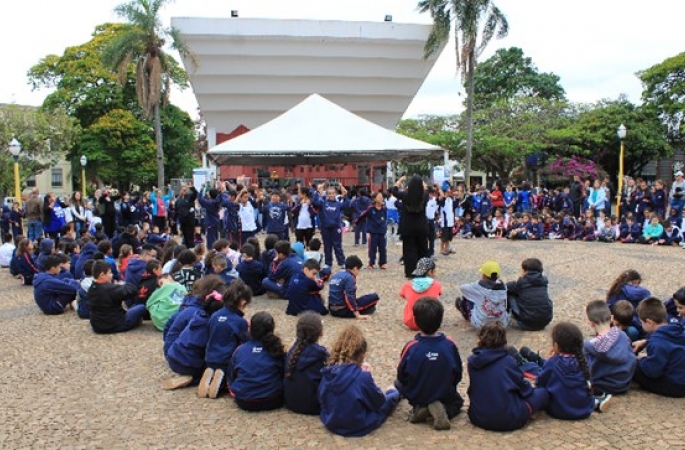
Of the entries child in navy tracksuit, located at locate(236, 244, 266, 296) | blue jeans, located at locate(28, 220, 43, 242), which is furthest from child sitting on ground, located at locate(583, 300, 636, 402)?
blue jeans, located at locate(28, 220, 43, 242)

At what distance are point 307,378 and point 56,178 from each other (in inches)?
2138

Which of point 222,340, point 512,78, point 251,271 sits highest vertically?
point 512,78

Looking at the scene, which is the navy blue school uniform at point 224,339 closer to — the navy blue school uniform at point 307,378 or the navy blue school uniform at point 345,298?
the navy blue school uniform at point 307,378

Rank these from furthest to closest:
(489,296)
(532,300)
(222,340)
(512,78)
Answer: (512,78) < (532,300) < (489,296) < (222,340)

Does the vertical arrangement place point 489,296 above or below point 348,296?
above

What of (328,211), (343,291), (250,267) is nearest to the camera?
(343,291)

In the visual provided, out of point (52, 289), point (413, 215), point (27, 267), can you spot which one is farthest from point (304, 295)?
point (27, 267)

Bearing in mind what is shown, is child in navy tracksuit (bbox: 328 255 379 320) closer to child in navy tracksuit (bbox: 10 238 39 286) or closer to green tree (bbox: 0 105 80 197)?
child in navy tracksuit (bbox: 10 238 39 286)

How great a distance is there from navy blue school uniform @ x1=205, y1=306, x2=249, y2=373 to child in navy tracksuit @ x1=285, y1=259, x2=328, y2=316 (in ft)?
7.64

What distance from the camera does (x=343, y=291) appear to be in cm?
734

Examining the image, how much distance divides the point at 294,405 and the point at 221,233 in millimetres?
8971

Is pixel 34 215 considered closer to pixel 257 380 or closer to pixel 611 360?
pixel 257 380

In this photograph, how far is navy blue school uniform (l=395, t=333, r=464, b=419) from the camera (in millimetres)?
4266

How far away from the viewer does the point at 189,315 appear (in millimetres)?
5555
